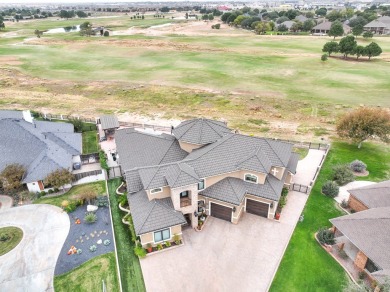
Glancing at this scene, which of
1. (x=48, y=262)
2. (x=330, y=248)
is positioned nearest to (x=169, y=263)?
(x=48, y=262)

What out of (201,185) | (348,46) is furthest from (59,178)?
(348,46)

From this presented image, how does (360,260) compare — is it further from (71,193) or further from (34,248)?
(71,193)

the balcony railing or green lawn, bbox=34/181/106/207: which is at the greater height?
the balcony railing

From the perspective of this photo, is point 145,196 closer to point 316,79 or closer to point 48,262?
point 48,262

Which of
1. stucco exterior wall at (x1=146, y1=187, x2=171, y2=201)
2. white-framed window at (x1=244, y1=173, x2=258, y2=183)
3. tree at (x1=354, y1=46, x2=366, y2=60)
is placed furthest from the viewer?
tree at (x1=354, y1=46, x2=366, y2=60)

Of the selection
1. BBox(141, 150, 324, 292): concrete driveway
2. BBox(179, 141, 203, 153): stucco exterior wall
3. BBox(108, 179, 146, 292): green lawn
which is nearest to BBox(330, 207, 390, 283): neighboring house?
BBox(141, 150, 324, 292): concrete driveway

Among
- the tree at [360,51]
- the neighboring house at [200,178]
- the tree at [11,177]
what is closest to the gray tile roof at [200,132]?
the neighboring house at [200,178]

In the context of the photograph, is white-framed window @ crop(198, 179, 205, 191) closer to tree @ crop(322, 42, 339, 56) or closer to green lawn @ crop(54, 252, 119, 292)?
green lawn @ crop(54, 252, 119, 292)
